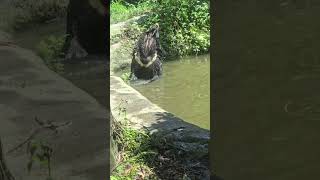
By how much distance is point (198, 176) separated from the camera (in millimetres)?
3750

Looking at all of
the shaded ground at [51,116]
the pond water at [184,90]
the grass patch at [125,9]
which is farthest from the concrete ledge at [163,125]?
the grass patch at [125,9]

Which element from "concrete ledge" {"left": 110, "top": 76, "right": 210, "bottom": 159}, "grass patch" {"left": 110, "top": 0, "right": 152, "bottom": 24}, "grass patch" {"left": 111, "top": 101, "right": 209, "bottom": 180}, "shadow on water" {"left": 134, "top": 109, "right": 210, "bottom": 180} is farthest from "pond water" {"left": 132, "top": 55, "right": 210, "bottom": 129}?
"grass patch" {"left": 110, "top": 0, "right": 152, "bottom": 24}

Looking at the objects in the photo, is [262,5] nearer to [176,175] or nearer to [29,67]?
[29,67]

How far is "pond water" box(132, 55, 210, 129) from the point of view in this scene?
665cm

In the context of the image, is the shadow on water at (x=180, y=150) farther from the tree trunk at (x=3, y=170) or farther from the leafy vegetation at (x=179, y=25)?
the leafy vegetation at (x=179, y=25)

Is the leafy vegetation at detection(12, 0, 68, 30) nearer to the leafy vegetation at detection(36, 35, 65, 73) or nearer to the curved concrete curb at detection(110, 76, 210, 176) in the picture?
the leafy vegetation at detection(36, 35, 65, 73)

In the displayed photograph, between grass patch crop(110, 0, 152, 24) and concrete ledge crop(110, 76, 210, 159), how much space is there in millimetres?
6287

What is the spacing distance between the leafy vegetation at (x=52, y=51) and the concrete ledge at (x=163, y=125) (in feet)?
6.98

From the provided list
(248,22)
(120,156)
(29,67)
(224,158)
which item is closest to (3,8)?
(29,67)

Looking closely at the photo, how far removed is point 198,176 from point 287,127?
1122 mm

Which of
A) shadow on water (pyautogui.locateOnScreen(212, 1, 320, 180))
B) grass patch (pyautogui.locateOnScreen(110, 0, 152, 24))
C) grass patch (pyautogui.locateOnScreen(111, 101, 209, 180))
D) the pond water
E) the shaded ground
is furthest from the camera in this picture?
grass patch (pyautogui.locateOnScreen(110, 0, 152, 24))

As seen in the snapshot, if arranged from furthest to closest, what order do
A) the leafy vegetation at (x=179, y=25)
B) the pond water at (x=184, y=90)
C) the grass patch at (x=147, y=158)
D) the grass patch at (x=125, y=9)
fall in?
1. the grass patch at (x=125, y=9)
2. the leafy vegetation at (x=179, y=25)
3. the pond water at (x=184, y=90)
4. the grass patch at (x=147, y=158)

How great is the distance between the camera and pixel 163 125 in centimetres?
451

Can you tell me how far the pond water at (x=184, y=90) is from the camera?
6.65 metres
